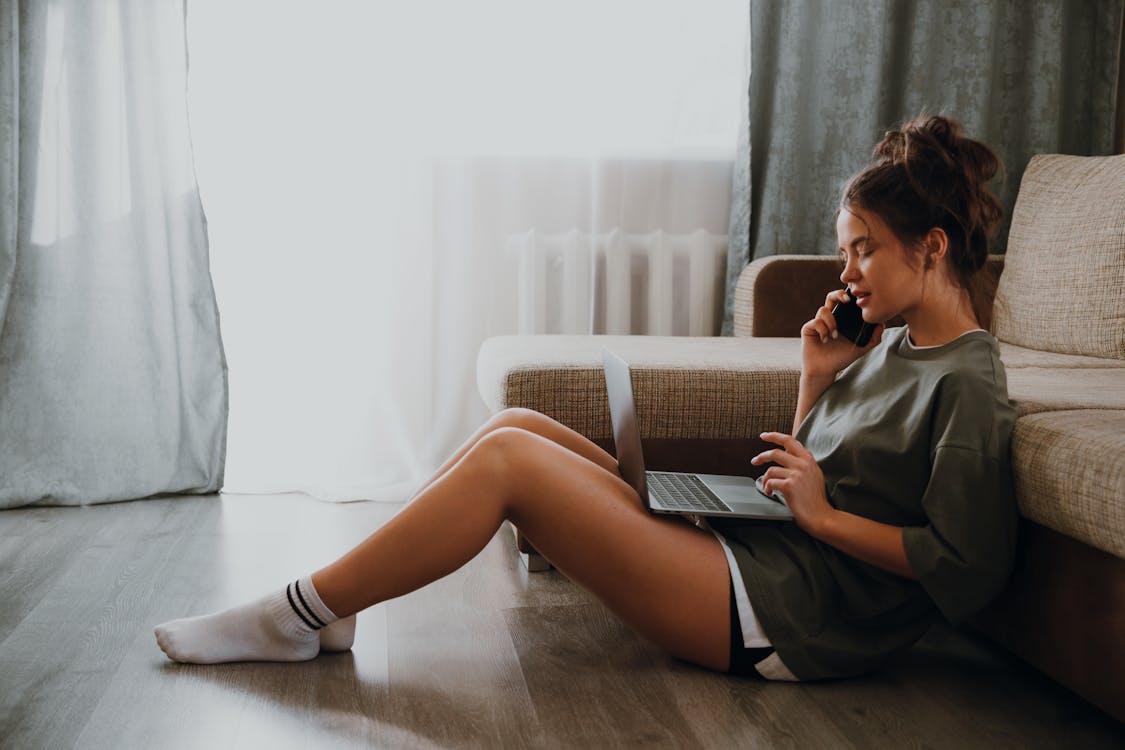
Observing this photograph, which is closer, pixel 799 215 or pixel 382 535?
pixel 382 535

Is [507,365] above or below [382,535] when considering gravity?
above

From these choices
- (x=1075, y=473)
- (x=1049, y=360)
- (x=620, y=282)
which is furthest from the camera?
(x=620, y=282)

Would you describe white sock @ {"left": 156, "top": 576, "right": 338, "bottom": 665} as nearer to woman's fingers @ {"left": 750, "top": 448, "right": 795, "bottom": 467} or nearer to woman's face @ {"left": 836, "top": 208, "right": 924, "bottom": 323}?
woman's fingers @ {"left": 750, "top": 448, "right": 795, "bottom": 467}

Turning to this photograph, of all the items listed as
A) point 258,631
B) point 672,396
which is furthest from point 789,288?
point 258,631

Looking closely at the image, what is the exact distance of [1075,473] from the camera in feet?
4.30

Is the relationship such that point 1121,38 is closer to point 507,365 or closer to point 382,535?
point 507,365

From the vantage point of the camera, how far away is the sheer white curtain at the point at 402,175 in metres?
2.68

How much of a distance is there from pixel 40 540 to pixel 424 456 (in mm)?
950

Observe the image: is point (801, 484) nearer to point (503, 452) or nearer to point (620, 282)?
point (503, 452)

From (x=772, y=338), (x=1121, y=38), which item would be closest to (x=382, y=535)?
(x=772, y=338)

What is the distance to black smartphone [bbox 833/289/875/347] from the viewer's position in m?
1.62

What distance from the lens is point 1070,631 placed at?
1386 millimetres

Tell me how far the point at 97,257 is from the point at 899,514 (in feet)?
6.67

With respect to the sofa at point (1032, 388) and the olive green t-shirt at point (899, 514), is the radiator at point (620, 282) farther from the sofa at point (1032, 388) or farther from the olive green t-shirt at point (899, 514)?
the olive green t-shirt at point (899, 514)
